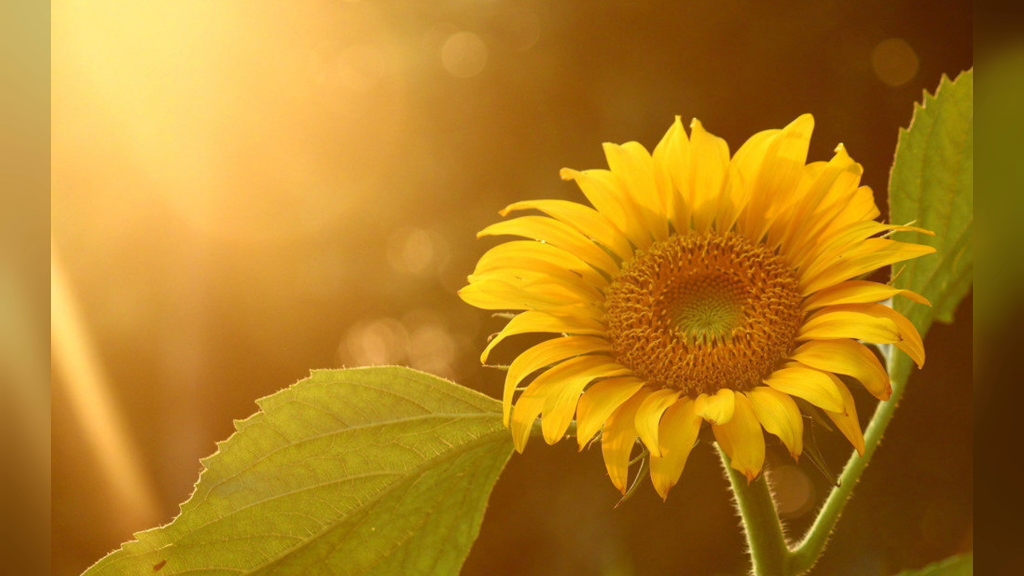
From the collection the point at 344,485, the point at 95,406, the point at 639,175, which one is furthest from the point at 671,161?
the point at 95,406

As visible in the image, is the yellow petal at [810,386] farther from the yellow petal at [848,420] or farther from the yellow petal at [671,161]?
the yellow petal at [671,161]

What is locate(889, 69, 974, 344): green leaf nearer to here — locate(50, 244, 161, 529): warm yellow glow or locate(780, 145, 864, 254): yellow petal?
locate(780, 145, 864, 254): yellow petal

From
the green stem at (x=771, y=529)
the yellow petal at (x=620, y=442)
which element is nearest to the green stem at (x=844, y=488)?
the green stem at (x=771, y=529)

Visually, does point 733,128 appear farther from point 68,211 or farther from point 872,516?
point 68,211

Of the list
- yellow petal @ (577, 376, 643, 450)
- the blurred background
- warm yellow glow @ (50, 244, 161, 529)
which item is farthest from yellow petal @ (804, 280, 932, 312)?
warm yellow glow @ (50, 244, 161, 529)

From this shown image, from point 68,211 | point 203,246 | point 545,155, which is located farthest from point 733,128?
point 68,211

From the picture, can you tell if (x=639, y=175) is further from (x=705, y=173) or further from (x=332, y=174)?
(x=332, y=174)
